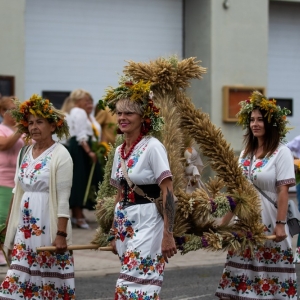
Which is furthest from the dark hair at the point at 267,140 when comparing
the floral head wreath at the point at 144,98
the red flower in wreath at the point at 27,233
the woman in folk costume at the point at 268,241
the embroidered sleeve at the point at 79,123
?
the embroidered sleeve at the point at 79,123

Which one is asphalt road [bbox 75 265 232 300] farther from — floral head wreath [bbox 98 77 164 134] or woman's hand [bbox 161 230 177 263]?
floral head wreath [bbox 98 77 164 134]

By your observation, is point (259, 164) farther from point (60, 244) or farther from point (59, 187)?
point (60, 244)

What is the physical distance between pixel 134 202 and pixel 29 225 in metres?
1.15

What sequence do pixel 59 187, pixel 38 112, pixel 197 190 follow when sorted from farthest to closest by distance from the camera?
pixel 38 112, pixel 59 187, pixel 197 190

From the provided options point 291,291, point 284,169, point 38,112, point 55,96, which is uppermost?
point 55,96

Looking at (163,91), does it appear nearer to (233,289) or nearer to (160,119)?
(160,119)

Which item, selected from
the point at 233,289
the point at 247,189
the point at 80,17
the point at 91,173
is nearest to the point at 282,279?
the point at 233,289

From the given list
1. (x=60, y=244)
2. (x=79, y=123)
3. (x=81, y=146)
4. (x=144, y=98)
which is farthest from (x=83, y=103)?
(x=144, y=98)

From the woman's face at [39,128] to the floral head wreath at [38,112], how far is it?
0.04 metres

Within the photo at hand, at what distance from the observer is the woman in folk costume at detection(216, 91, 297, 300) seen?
795 centimetres

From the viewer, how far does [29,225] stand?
24.6 ft

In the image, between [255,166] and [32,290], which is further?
[255,166]

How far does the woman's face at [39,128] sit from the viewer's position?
7.65 m

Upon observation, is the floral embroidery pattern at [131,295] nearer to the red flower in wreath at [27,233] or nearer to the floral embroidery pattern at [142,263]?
the floral embroidery pattern at [142,263]
